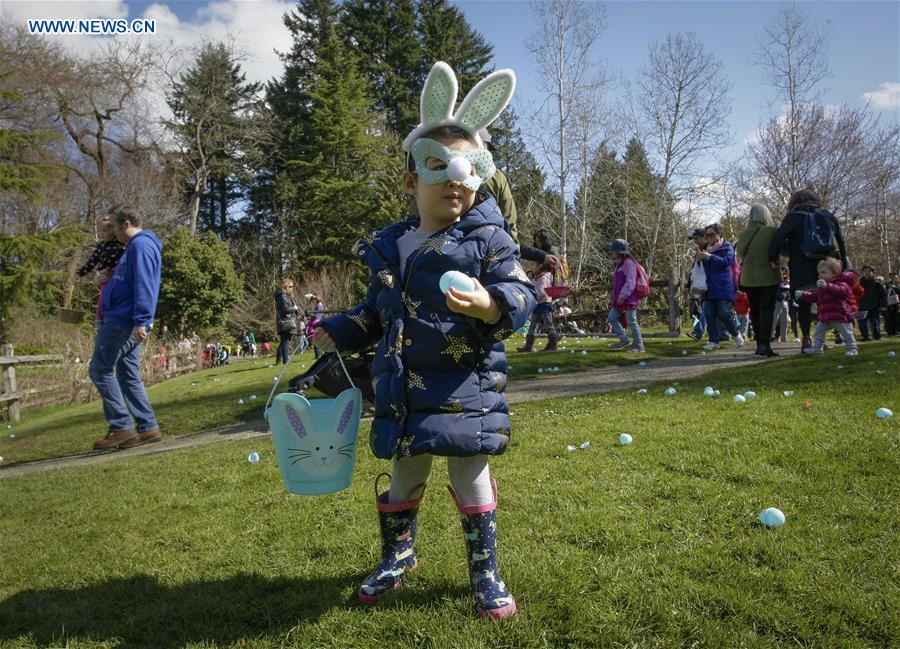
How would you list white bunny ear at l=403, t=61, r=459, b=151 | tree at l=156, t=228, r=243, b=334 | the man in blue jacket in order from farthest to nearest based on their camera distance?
1. tree at l=156, t=228, r=243, b=334
2. the man in blue jacket
3. white bunny ear at l=403, t=61, r=459, b=151

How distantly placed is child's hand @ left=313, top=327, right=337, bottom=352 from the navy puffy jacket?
0.96ft

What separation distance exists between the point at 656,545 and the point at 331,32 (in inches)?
1600

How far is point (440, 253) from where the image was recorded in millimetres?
2174

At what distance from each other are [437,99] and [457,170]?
14.5 inches

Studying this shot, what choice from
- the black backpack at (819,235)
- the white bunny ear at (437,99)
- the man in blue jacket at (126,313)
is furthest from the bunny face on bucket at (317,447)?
the black backpack at (819,235)

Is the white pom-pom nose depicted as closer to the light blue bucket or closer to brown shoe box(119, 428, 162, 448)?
the light blue bucket

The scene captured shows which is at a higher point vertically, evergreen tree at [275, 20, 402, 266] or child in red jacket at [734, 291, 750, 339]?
evergreen tree at [275, 20, 402, 266]

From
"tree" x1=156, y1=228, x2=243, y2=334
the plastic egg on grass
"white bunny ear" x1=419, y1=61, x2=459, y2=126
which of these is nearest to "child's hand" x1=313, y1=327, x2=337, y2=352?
"white bunny ear" x1=419, y1=61, x2=459, y2=126

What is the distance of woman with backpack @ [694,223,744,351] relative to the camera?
9.73 m

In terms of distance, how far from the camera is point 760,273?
26.4 ft

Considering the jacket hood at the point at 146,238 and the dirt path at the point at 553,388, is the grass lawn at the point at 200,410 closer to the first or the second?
the dirt path at the point at 553,388

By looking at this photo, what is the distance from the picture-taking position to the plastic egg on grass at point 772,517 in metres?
2.69

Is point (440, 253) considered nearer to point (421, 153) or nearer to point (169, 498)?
point (421, 153)

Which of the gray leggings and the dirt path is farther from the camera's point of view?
the dirt path
